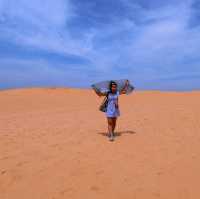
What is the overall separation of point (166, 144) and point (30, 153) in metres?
3.27

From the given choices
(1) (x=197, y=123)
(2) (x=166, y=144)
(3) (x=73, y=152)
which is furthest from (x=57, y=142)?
(1) (x=197, y=123)

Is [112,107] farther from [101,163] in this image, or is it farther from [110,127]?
[101,163]

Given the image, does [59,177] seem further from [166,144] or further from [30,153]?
[166,144]

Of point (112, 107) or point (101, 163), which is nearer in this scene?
point (101, 163)

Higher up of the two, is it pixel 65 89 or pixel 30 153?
pixel 65 89

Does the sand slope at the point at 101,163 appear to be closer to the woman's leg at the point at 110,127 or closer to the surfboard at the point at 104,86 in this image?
the woman's leg at the point at 110,127

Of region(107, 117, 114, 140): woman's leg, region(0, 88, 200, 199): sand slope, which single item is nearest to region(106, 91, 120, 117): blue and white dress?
region(107, 117, 114, 140): woman's leg

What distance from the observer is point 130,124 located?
38.3ft

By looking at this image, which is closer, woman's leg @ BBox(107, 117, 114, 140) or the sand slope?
the sand slope

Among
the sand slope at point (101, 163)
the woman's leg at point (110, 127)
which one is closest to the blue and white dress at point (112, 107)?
the woman's leg at point (110, 127)

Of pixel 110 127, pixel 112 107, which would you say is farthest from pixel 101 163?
pixel 112 107

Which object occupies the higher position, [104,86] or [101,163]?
[104,86]

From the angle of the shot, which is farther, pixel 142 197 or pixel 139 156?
pixel 139 156

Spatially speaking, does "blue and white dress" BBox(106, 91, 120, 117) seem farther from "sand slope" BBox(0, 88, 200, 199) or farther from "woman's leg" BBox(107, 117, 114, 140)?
"sand slope" BBox(0, 88, 200, 199)
